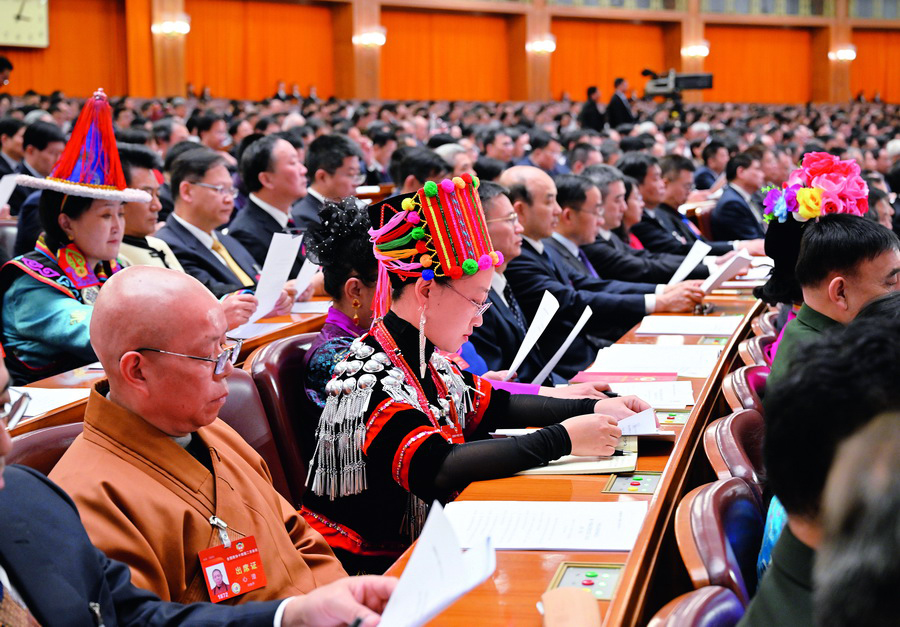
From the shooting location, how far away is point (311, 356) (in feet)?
7.72

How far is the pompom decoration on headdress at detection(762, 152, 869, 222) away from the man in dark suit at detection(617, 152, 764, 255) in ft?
9.38

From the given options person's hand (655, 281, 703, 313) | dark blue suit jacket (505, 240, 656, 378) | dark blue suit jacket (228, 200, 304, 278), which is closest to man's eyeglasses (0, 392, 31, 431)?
dark blue suit jacket (505, 240, 656, 378)

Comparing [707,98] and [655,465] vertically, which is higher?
[707,98]

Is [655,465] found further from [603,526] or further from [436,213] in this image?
[436,213]

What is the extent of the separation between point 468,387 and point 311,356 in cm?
39

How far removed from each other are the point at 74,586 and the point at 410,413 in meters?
0.79

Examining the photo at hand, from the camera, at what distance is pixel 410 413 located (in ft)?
6.25

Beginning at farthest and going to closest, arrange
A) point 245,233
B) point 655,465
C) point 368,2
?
point 368,2, point 245,233, point 655,465

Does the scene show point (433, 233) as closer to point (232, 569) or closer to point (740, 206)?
point (232, 569)

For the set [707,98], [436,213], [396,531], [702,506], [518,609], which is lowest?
[396,531]

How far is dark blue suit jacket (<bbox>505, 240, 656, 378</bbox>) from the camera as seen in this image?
396cm

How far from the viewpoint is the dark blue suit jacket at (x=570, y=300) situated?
3.96 meters

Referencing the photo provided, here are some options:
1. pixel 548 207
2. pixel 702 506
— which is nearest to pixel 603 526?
pixel 702 506

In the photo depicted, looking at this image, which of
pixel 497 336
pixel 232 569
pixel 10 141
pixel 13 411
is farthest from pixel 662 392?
pixel 10 141
